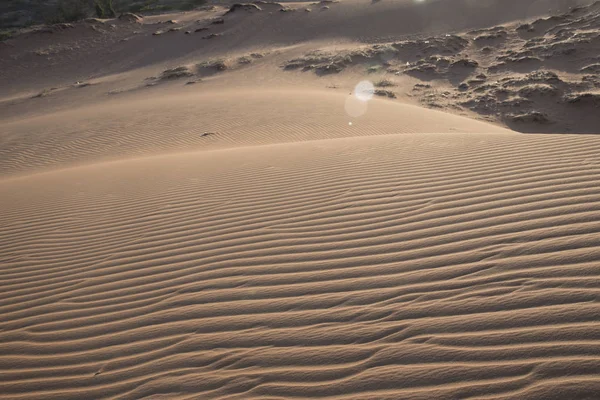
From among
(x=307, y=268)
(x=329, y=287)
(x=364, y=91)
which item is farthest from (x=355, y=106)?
(x=329, y=287)

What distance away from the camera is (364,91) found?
14.0 m

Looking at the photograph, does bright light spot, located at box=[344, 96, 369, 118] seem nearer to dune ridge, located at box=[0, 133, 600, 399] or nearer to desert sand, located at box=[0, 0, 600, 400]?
desert sand, located at box=[0, 0, 600, 400]

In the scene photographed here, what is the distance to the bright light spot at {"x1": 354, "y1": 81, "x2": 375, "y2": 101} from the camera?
12.9 meters

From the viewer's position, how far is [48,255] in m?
3.90

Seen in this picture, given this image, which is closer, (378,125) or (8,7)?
(378,125)

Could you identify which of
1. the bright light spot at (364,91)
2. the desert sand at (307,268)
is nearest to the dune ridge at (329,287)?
the desert sand at (307,268)

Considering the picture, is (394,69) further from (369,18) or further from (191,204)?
(191,204)

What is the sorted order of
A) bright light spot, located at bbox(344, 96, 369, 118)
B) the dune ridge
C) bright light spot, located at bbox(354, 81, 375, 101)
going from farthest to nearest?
bright light spot, located at bbox(354, 81, 375, 101)
bright light spot, located at bbox(344, 96, 369, 118)
the dune ridge

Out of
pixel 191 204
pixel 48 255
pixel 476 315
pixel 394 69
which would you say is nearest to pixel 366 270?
pixel 476 315

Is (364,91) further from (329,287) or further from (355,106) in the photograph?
(329,287)

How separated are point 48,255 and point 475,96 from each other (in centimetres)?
1217

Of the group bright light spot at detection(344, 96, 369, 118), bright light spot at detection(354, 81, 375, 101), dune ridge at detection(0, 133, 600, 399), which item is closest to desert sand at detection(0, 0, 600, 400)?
dune ridge at detection(0, 133, 600, 399)

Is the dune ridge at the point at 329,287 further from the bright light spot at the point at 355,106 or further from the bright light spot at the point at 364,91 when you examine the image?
the bright light spot at the point at 364,91

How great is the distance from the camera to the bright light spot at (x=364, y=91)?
12.9 meters
